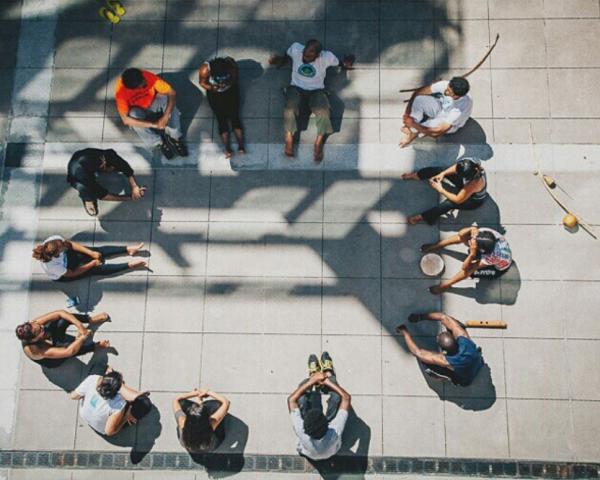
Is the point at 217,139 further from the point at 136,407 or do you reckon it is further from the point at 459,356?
the point at 459,356

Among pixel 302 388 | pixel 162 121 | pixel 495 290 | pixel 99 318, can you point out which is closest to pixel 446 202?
pixel 495 290

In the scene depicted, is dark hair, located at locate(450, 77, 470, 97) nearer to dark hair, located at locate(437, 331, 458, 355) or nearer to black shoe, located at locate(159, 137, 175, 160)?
dark hair, located at locate(437, 331, 458, 355)

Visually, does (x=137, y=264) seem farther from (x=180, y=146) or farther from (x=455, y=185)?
(x=455, y=185)

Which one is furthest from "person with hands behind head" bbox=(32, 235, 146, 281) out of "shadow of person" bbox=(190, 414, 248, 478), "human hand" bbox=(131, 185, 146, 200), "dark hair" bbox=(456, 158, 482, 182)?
"dark hair" bbox=(456, 158, 482, 182)

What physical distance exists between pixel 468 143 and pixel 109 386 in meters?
5.76

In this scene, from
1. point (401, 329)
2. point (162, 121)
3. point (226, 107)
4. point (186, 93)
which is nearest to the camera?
point (162, 121)

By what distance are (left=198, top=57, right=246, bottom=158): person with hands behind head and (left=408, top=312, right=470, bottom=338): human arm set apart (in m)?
3.35

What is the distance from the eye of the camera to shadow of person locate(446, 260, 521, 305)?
7.21 metres

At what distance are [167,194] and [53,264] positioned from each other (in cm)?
182

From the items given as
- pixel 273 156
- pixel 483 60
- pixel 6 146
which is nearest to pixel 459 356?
pixel 273 156

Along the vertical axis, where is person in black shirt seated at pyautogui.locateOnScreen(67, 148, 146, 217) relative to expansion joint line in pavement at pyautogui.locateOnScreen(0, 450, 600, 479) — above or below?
above

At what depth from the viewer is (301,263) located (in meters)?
7.37

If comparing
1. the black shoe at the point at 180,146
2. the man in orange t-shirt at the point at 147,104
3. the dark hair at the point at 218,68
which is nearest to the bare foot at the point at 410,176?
the dark hair at the point at 218,68

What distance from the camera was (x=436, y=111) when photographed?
23.2ft
